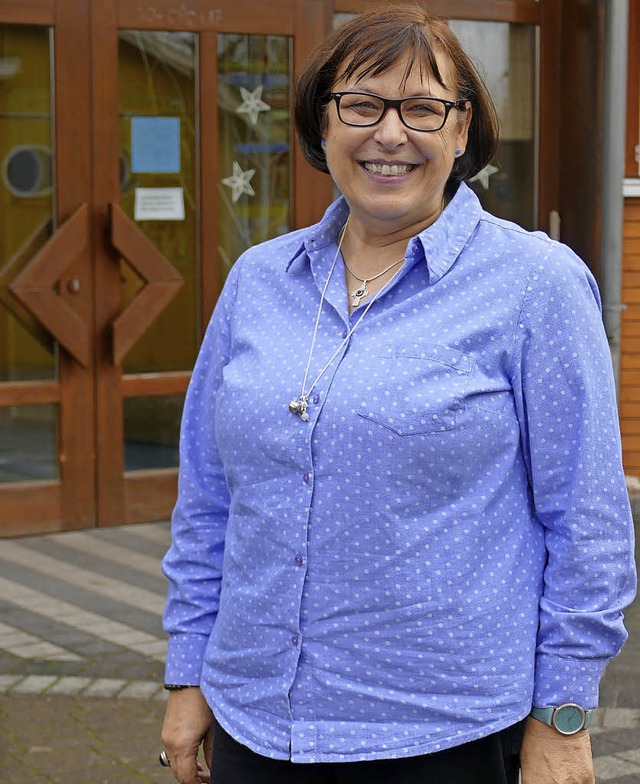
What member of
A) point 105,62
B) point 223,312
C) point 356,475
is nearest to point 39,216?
point 105,62

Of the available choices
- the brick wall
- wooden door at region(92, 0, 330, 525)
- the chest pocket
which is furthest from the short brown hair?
the brick wall

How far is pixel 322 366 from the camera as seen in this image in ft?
7.29

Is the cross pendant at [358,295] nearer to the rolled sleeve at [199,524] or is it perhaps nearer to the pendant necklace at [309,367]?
the pendant necklace at [309,367]

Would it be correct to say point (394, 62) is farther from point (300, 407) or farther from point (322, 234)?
point (300, 407)

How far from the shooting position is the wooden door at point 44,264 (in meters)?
7.05

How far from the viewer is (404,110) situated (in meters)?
2.26

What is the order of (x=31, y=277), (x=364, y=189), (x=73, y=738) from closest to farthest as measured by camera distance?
(x=364, y=189), (x=73, y=738), (x=31, y=277)

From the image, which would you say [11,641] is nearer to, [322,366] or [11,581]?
[11,581]

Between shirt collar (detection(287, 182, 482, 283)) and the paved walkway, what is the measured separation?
90.6 inches

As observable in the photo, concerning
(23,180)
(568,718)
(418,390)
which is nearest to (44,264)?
(23,180)

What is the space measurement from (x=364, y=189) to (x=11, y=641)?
3.67 meters

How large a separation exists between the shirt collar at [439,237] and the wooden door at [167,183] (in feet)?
16.0

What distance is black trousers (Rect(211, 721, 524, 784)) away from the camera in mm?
2176

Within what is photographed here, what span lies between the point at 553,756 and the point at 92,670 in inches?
128
